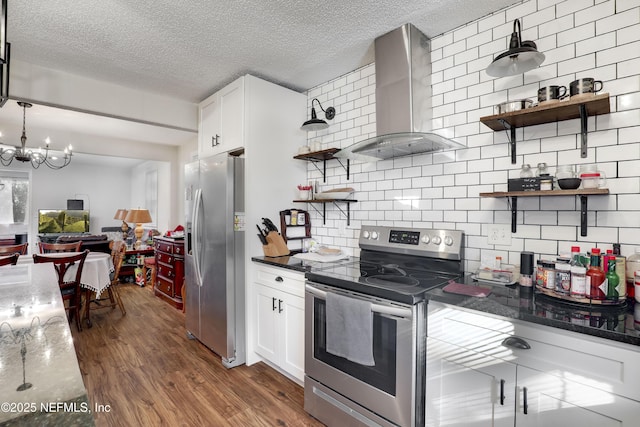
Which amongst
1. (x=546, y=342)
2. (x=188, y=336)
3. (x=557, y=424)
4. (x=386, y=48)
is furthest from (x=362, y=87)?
(x=188, y=336)

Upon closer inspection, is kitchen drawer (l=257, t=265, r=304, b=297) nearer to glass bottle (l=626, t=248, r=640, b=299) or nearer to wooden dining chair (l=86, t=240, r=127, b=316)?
glass bottle (l=626, t=248, r=640, b=299)

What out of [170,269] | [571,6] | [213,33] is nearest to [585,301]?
[571,6]

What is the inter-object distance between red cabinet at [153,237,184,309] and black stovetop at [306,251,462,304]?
2.81 meters

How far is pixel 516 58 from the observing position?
1.57 meters

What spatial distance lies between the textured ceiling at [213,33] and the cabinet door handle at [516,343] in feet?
6.01

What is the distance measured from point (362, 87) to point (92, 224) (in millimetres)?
8248

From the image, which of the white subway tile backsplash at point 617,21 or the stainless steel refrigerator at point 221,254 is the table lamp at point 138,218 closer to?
the stainless steel refrigerator at point 221,254

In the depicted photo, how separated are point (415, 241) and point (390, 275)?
14.0 inches

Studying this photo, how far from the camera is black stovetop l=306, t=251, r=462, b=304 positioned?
158 cm

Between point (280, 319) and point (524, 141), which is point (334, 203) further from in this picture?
point (524, 141)

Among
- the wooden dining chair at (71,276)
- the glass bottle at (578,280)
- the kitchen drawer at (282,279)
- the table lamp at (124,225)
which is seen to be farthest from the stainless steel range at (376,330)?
the table lamp at (124,225)

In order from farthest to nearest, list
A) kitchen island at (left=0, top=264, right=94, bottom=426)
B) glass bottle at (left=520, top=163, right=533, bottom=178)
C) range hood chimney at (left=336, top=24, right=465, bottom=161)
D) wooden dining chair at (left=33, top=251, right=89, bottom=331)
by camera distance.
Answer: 1. wooden dining chair at (left=33, top=251, right=89, bottom=331)
2. range hood chimney at (left=336, top=24, right=465, bottom=161)
3. glass bottle at (left=520, top=163, right=533, bottom=178)
4. kitchen island at (left=0, top=264, right=94, bottom=426)

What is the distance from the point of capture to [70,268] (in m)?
3.41

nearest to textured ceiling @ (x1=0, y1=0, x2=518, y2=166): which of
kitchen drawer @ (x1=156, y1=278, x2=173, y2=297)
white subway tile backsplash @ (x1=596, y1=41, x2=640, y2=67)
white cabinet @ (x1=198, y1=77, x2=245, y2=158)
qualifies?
white cabinet @ (x1=198, y1=77, x2=245, y2=158)
